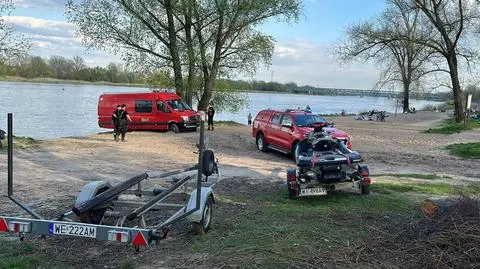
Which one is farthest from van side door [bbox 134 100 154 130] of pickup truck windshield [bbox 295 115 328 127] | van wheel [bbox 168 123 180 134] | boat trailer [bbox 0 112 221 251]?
boat trailer [bbox 0 112 221 251]

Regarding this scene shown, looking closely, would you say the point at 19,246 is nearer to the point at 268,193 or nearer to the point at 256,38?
the point at 268,193

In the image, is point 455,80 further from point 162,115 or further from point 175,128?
point 162,115

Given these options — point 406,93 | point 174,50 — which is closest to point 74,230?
point 174,50

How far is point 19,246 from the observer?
6.57m

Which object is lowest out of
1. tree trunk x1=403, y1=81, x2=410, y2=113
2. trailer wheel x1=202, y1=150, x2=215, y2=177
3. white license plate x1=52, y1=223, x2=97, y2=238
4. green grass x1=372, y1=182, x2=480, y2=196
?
green grass x1=372, y1=182, x2=480, y2=196

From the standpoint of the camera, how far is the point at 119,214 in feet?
24.7

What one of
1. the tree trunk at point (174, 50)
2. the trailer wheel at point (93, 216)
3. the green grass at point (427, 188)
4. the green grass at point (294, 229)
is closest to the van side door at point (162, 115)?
the tree trunk at point (174, 50)

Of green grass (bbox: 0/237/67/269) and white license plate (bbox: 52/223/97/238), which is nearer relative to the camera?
white license plate (bbox: 52/223/97/238)

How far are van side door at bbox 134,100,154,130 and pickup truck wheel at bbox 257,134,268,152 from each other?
10281 millimetres

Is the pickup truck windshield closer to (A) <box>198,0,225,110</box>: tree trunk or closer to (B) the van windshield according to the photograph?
(B) the van windshield

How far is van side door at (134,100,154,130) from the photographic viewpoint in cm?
3050

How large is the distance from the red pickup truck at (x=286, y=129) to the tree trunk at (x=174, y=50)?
14.9 metres

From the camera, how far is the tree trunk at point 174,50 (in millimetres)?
34250

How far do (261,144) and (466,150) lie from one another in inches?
332
